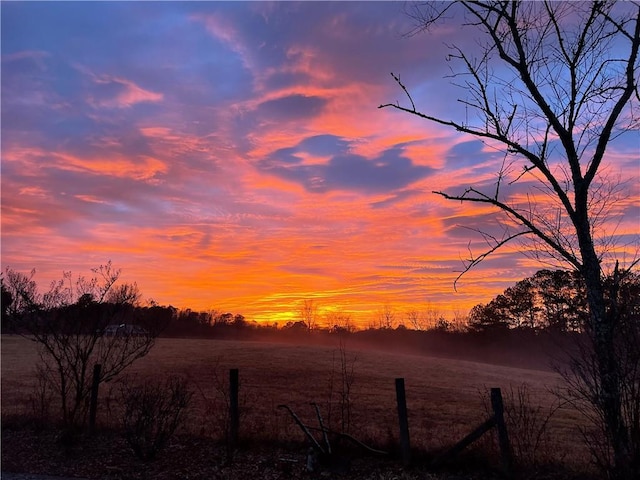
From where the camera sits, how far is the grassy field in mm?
11828

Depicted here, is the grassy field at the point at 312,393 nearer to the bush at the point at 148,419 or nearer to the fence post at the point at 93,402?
the fence post at the point at 93,402

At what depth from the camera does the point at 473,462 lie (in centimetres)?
777

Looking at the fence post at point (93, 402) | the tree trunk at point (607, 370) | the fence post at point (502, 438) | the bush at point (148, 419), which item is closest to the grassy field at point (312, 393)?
the fence post at point (93, 402)

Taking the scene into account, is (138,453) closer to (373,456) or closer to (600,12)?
(373,456)

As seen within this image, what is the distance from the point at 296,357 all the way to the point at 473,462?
3556 cm

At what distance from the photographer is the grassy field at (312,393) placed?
11.8 m

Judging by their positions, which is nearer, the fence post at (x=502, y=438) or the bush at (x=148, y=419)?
the fence post at (x=502, y=438)

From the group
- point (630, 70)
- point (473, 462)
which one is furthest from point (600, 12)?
point (473, 462)

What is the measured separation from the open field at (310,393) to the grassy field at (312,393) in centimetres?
5

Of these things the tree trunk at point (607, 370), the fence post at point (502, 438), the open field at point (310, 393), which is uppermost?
the tree trunk at point (607, 370)

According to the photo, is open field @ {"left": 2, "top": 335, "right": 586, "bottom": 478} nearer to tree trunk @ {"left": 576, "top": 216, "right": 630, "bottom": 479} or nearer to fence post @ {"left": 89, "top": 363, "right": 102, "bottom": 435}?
fence post @ {"left": 89, "top": 363, "right": 102, "bottom": 435}

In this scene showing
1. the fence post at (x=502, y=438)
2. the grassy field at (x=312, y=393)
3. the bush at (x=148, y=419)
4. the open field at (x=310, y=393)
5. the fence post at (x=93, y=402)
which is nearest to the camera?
the fence post at (x=502, y=438)

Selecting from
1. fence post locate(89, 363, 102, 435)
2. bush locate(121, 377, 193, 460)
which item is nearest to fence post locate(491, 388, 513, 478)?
bush locate(121, 377, 193, 460)

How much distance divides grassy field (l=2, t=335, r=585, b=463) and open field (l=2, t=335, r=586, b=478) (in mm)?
46
